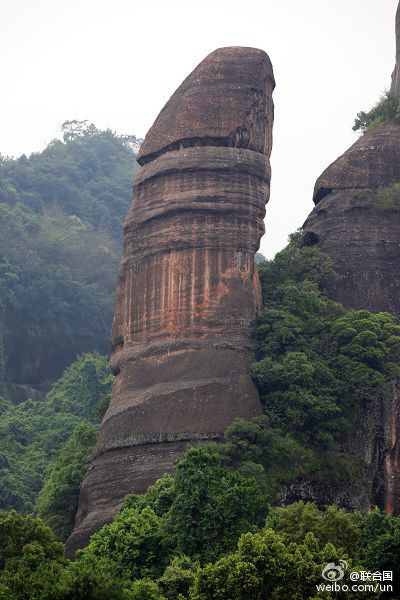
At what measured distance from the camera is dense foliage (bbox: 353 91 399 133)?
155 feet

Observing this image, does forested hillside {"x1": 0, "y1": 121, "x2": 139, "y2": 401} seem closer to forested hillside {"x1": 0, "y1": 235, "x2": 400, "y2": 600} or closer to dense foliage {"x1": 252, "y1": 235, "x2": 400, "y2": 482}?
forested hillside {"x1": 0, "y1": 235, "x2": 400, "y2": 600}

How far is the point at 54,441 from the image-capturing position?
5466cm

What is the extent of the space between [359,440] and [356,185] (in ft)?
31.4

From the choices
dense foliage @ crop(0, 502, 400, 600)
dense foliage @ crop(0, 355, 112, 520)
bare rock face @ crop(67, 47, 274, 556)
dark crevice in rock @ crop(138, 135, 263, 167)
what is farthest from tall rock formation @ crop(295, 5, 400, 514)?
dense foliage @ crop(0, 355, 112, 520)

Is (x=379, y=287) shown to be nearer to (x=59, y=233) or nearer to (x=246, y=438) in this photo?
(x=246, y=438)

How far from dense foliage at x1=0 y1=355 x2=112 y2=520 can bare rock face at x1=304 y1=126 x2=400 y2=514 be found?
796 centimetres

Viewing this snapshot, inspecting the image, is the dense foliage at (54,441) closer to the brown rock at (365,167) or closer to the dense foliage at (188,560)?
the dense foliage at (188,560)

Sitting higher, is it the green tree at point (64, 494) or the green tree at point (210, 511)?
the green tree at point (64, 494)

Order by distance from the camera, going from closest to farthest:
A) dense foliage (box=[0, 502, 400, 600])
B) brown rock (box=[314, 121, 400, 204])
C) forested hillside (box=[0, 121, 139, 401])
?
1. dense foliage (box=[0, 502, 400, 600])
2. brown rock (box=[314, 121, 400, 204])
3. forested hillside (box=[0, 121, 139, 401])

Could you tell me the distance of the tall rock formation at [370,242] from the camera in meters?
38.0

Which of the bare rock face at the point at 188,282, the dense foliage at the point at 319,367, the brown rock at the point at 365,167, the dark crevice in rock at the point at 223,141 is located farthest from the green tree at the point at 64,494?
the brown rock at the point at 365,167

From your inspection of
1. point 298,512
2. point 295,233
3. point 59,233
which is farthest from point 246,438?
point 59,233

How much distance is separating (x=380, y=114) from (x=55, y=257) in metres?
28.2

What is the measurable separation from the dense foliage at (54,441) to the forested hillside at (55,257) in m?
3.81
